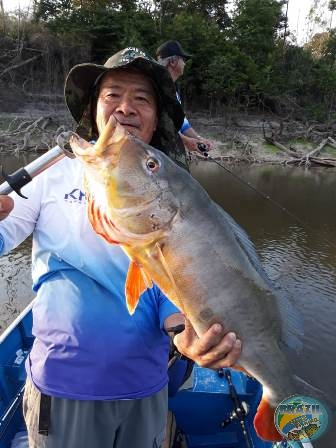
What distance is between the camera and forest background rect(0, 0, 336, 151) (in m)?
24.8

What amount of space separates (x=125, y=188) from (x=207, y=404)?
279 cm

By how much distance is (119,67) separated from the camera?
2207mm

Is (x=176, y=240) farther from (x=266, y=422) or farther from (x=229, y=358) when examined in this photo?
(x=266, y=422)

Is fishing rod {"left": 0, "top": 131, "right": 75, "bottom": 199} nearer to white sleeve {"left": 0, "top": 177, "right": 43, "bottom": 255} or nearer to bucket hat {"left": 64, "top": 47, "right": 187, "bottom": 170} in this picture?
white sleeve {"left": 0, "top": 177, "right": 43, "bottom": 255}

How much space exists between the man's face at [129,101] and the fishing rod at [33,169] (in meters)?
0.24

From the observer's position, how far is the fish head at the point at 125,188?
159 centimetres

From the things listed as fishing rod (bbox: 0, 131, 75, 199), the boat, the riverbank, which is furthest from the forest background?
fishing rod (bbox: 0, 131, 75, 199)

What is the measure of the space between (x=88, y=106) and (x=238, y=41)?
95.9ft

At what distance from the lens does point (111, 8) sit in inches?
1017

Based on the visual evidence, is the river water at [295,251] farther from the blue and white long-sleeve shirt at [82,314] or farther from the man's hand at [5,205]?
the man's hand at [5,205]

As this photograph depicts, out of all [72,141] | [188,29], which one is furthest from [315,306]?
[188,29]

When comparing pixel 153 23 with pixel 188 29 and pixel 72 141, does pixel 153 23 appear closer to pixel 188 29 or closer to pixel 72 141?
pixel 188 29

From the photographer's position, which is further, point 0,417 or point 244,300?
point 0,417
